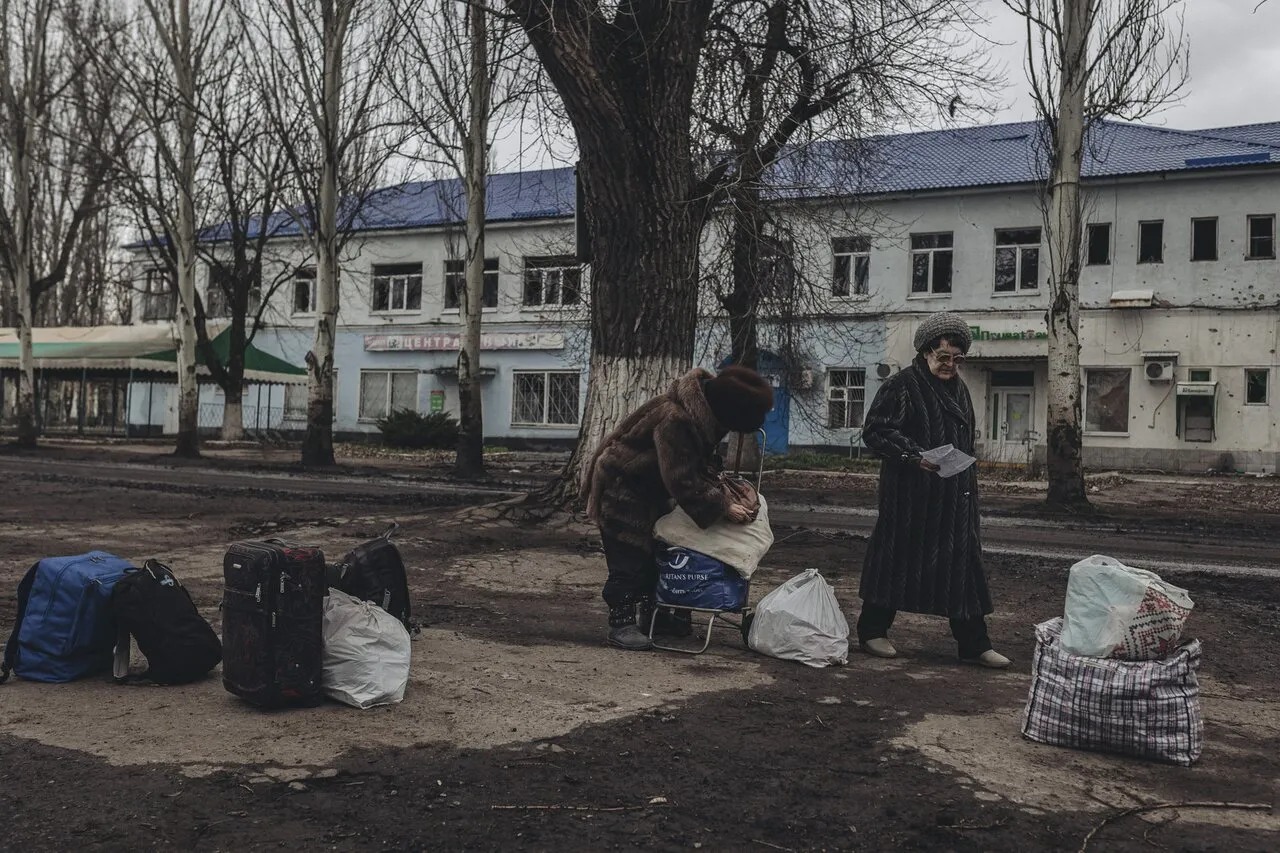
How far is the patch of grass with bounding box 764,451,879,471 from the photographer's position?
2680 centimetres

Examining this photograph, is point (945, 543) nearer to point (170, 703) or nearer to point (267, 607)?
point (267, 607)

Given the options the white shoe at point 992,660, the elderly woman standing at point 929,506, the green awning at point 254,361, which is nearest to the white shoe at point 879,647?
the elderly woman standing at point 929,506

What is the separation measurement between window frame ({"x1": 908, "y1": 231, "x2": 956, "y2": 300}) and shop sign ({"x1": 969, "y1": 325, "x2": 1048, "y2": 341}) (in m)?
1.39

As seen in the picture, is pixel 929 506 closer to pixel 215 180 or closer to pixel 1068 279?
pixel 1068 279

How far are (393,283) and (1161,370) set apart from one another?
80.3 feet

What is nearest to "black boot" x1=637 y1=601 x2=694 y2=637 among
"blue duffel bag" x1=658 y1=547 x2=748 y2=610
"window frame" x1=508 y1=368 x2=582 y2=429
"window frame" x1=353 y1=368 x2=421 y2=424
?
"blue duffel bag" x1=658 y1=547 x2=748 y2=610

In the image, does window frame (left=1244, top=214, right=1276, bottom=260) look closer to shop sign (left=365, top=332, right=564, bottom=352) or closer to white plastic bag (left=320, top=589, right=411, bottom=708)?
shop sign (left=365, top=332, right=564, bottom=352)

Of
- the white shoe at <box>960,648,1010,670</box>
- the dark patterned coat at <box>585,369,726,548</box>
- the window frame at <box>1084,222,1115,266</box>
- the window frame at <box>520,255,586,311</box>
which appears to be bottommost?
the white shoe at <box>960,648,1010,670</box>

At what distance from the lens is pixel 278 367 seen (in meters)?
35.8

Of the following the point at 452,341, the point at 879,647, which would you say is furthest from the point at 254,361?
the point at 879,647

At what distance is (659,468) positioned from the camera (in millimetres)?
5660

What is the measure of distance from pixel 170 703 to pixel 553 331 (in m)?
31.7

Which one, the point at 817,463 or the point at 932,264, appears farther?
the point at 932,264

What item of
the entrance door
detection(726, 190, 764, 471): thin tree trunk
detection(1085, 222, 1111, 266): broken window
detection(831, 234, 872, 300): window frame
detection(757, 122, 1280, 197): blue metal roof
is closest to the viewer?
detection(726, 190, 764, 471): thin tree trunk
